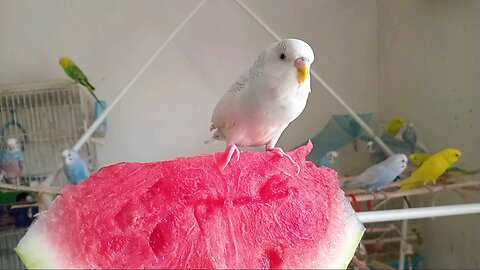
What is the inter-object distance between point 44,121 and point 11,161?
0.19 metres

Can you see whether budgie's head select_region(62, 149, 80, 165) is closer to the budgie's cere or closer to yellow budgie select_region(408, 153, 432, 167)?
the budgie's cere

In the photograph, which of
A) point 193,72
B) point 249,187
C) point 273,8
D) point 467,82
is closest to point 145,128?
point 193,72

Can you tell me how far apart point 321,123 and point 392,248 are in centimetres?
46

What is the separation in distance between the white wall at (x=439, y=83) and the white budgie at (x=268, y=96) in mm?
984

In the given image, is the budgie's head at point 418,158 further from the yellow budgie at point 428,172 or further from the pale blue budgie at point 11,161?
the pale blue budgie at point 11,161

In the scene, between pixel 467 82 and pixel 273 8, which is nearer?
pixel 467 82

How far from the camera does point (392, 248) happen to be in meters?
1.48

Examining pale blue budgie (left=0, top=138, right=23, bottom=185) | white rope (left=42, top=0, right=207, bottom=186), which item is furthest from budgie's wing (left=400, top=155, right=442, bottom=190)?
pale blue budgie (left=0, top=138, right=23, bottom=185)

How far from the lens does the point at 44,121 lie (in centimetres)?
145

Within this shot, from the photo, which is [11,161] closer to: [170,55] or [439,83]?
[170,55]

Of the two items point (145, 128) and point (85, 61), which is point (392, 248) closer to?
point (145, 128)

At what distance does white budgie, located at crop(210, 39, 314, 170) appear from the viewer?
0.42 m

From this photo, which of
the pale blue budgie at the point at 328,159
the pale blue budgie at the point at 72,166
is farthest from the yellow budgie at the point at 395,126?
the pale blue budgie at the point at 72,166

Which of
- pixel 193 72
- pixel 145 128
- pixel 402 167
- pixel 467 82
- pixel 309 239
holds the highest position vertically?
pixel 193 72
